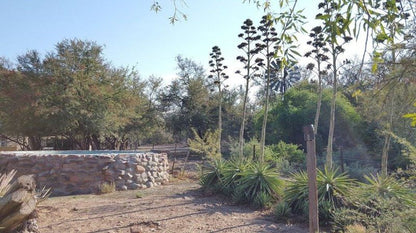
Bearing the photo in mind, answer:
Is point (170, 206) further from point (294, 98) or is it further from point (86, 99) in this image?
point (294, 98)

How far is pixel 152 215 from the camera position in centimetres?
682

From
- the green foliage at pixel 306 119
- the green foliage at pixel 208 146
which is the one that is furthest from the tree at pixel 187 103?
the green foliage at pixel 208 146

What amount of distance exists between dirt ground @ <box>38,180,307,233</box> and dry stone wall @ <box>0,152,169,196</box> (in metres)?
0.90

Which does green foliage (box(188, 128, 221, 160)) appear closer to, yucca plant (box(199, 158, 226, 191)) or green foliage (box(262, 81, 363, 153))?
yucca plant (box(199, 158, 226, 191))

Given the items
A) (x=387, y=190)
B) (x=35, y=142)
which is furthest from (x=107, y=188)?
(x=35, y=142)

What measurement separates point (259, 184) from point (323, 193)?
5.66ft

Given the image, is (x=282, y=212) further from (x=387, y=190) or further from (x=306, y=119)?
(x=306, y=119)

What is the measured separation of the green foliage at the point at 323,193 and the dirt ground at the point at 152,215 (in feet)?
1.65

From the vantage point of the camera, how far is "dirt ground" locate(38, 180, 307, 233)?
240 inches

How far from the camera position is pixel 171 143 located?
36750 mm

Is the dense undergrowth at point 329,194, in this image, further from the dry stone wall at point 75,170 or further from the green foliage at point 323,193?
the dry stone wall at point 75,170

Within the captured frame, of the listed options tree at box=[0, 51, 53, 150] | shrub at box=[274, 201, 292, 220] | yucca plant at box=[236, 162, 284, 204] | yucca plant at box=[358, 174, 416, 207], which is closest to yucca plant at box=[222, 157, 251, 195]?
yucca plant at box=[236, 162, 284, 204]

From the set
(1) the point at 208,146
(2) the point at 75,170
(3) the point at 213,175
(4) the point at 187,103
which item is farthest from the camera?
(4) the point at 187,103

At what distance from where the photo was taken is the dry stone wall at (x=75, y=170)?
1005 centimetres
